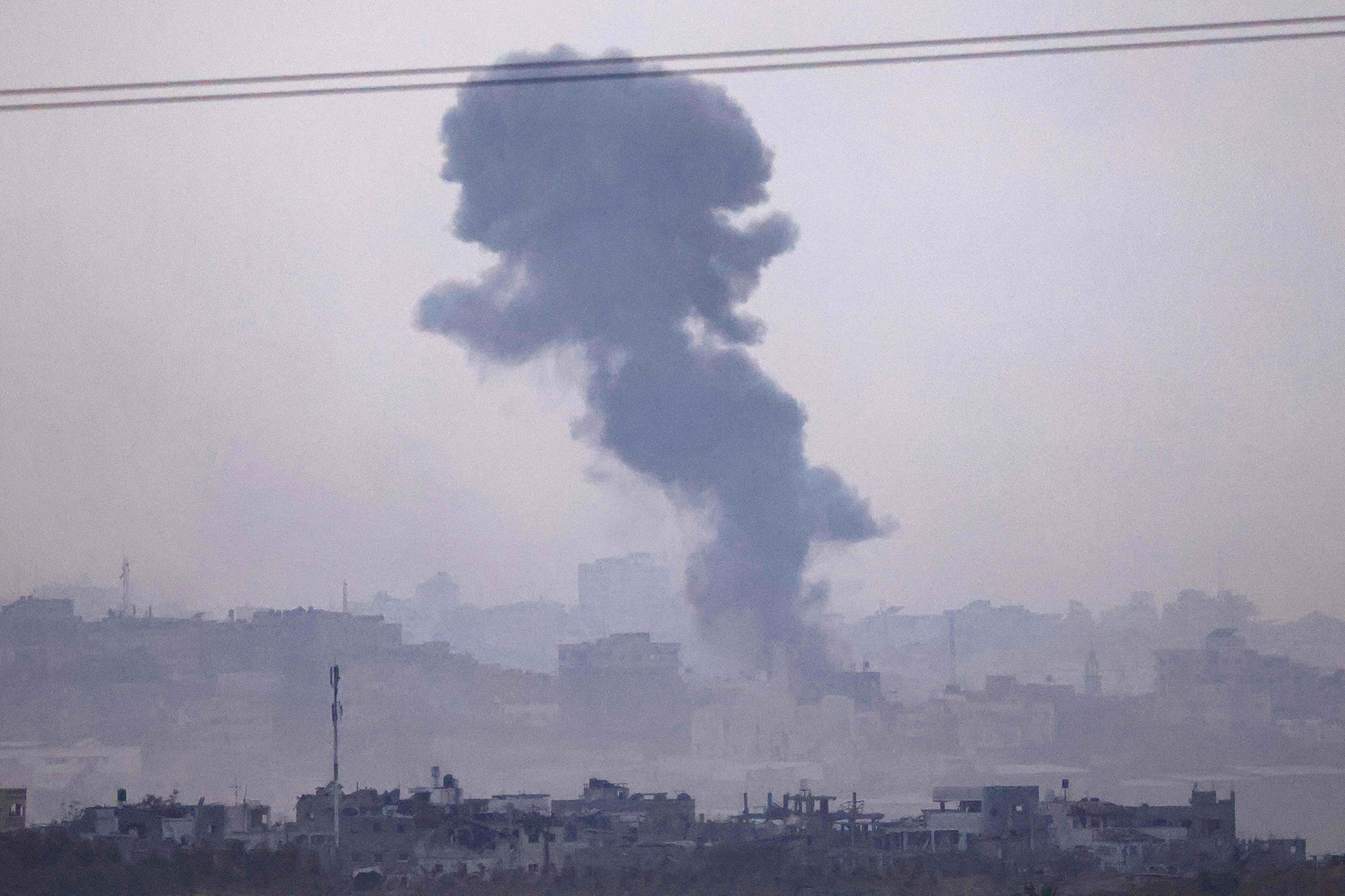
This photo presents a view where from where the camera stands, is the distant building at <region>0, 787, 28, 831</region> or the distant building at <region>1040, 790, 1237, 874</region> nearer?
the distant building at <region>1040, 790, 1237, 874</region>

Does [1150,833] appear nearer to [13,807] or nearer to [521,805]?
[521,805]

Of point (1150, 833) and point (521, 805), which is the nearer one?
point (1150, 833)

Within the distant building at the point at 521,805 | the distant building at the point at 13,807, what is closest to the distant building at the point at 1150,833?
the distant building at the point at 521,805

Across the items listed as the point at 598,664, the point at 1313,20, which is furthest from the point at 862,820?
the point at 1313,20

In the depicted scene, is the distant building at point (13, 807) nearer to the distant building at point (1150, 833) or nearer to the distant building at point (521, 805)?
the distant building at point (521, 805)

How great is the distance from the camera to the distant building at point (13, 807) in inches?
1148

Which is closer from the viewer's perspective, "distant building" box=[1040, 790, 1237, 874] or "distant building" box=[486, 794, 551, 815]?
"distant building" box=[1040, 790, 1237, 874]

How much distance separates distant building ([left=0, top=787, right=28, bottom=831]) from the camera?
29.2 m

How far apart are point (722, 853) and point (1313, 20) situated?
20111mm

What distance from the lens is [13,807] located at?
29688mm

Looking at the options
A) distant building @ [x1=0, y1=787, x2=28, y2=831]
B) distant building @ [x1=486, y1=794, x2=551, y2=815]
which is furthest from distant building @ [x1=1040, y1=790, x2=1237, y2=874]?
distant building @ [x1=0, y1=787, x2=28, y2=831]

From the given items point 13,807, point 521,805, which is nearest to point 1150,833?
point 521,805

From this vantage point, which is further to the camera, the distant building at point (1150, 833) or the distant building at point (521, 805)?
the distant building at point (521, 805)

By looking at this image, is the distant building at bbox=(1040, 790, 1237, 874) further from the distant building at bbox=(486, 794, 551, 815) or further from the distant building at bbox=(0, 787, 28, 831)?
the distant building at bbox=(0, 787, 28, 831)
